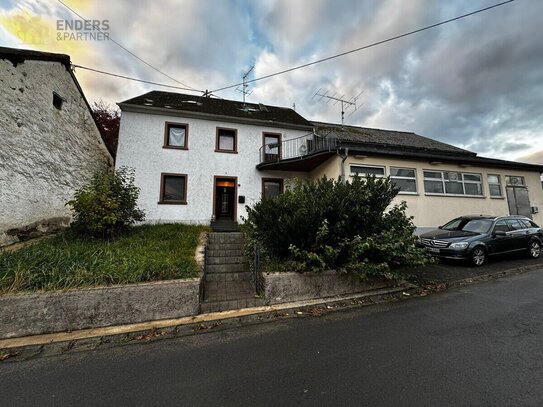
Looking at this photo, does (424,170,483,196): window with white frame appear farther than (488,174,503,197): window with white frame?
No

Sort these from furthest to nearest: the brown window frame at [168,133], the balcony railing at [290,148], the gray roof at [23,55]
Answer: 1. the balcony railing at [290,148]
2. the brown window frame at [168,133]
3. the gray roof at [23,55]

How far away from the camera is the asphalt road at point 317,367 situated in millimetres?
2270

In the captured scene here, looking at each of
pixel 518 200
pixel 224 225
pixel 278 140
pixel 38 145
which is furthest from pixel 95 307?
pixel 518 200

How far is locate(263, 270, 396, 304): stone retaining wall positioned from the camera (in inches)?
191

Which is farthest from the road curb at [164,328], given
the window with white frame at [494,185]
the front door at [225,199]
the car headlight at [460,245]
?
the window with white frame at [494,185]

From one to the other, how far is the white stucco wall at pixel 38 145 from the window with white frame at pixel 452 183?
49.5 feet

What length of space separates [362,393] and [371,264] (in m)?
3.21

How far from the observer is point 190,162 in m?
11.7

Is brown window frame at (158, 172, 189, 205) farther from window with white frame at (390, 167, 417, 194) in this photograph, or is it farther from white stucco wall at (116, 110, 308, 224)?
window with white frame at (390, 167, 417, 194)

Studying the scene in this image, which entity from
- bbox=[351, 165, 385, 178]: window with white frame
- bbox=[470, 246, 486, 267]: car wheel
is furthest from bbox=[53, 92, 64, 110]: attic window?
bbox=[470, 246, 486, 267]: car wheel

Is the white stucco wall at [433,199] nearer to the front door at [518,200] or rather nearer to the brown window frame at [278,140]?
the front door at [518,200]

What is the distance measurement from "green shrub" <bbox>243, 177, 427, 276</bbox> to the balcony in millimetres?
5729

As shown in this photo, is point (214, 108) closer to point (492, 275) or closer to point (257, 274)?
point (257, 274)

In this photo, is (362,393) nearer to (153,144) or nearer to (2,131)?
(2,131)
